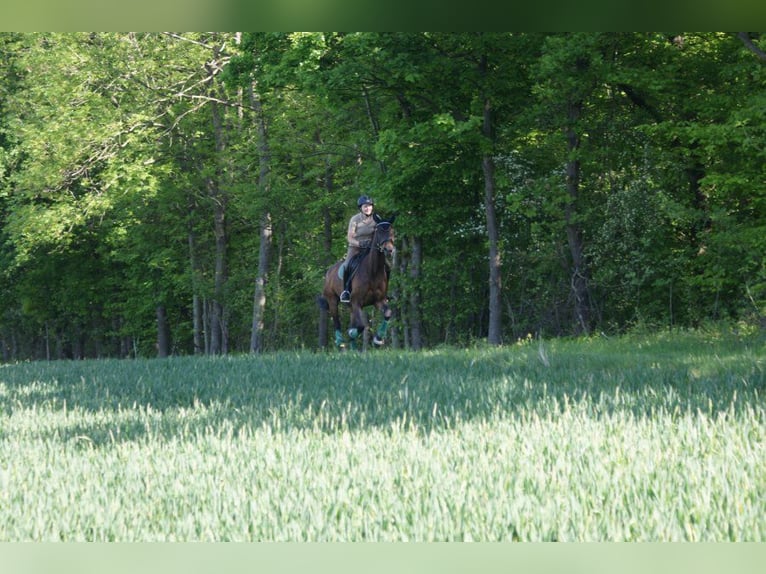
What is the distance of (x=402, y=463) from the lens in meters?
5.54

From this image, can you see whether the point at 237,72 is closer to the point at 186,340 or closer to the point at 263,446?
the point at 263,446

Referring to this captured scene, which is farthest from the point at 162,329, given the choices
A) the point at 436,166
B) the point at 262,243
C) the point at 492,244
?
the point at 492,244

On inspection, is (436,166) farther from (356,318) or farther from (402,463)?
(402,463)

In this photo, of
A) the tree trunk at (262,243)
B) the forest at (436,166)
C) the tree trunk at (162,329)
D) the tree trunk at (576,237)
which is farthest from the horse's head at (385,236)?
the tree trunk at (162,329)

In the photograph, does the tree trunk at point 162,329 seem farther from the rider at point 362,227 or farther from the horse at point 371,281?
the rider at point 362,227

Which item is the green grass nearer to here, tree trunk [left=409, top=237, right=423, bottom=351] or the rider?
the rider

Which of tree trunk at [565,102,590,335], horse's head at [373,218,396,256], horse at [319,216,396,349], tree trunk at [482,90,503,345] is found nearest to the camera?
horse's head at [373,218,396,256]

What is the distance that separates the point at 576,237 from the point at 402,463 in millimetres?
17623

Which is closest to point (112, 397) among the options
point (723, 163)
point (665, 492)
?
point (665, 492)

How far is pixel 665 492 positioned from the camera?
14.9ft

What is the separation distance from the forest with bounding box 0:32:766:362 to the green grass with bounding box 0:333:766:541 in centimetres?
868

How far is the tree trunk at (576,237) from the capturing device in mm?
21812

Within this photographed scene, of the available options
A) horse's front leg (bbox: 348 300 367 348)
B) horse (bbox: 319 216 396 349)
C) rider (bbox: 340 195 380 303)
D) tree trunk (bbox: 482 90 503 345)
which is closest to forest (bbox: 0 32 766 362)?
tree trunk (bbox: 482 90 503 345)

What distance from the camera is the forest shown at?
792 inches
